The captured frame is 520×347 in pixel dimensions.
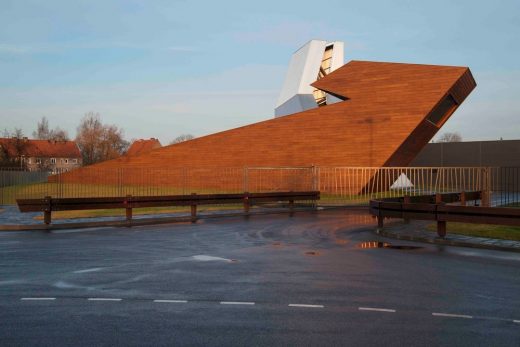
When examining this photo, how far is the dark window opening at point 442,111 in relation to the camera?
36438 mm

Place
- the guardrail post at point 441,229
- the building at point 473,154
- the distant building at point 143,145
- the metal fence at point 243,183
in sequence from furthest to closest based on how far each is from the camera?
the distant building at point 143,145, the building at point 473,154, the metal fence at point 243,183, the guardrail post at point 441,229

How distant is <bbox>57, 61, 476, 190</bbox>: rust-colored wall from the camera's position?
3378 cm

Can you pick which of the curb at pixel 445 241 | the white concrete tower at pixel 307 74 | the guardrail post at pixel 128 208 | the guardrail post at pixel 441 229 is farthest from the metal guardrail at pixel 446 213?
the white concrete tower at pixel 307 74

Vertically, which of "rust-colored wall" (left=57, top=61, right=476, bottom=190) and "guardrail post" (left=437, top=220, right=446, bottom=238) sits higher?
"rust-colored wall" (left=57, top=61, right=476, bottom=190)

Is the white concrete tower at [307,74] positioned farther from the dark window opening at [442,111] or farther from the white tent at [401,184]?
the white tent at [401,184]

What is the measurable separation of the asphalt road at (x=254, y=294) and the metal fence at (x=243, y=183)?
16731mm

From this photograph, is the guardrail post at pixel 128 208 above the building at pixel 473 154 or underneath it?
underneath

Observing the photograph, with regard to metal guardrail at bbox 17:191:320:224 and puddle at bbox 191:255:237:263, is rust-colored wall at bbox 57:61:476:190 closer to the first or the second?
metal guardrail at bbox 17:191:320:224

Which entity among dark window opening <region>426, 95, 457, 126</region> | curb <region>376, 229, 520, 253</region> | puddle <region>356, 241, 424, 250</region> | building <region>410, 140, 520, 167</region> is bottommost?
puddle <region>356, 241, 424, 250</region>

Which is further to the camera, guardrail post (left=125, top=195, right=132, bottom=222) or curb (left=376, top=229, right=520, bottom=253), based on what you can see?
guardrail post (left=125, top=195, right=132, bottom=222)

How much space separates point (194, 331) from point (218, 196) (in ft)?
51.9

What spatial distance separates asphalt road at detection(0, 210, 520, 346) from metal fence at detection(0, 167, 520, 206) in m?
16.7

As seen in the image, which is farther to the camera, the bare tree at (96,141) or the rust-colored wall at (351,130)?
the bare tree at (96,141)

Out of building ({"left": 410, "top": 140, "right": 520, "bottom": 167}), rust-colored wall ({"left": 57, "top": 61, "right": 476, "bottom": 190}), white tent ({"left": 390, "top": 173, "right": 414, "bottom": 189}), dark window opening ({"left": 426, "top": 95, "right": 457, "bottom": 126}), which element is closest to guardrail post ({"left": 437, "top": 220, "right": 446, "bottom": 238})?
white tent ({"left": 390, "top": 173, "right": 414, "bottom": 189})
